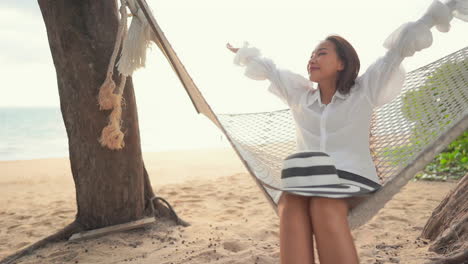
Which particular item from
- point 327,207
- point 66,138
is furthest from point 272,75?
point 66,138

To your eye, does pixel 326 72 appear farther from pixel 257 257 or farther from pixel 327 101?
pixel 257 257

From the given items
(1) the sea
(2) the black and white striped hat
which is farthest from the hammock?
(1) the sea

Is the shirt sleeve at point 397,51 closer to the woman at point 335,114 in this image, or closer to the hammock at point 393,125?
the woman at point 335,114

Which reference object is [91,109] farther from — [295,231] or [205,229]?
[295,231]

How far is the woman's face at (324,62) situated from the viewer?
55.0 inches

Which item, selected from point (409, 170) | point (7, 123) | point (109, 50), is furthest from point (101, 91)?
point (7, 123)

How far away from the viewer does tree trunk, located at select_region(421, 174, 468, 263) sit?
1.48 m

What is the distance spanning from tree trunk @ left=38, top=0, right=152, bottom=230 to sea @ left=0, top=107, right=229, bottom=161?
6313mm

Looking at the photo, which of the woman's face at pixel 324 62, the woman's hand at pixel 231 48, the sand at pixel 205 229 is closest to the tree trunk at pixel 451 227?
the sand at pixel 205 229

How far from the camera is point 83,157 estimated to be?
199 centimetres

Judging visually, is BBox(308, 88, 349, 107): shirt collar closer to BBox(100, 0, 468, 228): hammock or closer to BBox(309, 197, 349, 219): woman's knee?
BBox(100, 0, 468, 228): hammock

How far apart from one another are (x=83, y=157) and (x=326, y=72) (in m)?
1.32

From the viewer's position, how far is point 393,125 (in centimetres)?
161

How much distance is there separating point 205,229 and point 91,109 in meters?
0.92
